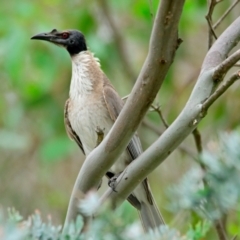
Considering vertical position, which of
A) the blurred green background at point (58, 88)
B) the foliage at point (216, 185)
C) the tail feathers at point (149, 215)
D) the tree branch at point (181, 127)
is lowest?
the blurred green background at point (58, 88)

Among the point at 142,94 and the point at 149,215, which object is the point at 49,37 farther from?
the point at 142,94

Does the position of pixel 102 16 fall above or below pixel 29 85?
above

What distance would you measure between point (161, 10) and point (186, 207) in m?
0.95

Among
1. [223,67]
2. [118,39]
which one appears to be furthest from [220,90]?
[118,39]

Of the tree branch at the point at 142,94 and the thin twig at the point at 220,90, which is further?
the thin twig at the point at 220,90

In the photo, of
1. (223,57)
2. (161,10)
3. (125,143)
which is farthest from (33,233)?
(223,57)

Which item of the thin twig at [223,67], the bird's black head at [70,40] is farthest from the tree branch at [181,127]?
the bird's black head at [70,40]

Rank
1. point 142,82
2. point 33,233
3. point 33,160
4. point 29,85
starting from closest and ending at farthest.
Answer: point 33,233
point 142,82
point 29,85
point 33,160

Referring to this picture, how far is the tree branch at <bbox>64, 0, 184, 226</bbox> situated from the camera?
1.78 metres

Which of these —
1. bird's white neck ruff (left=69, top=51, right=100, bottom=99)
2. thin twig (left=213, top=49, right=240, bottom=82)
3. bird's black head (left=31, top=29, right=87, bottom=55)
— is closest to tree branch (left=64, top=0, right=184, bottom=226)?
thin twig (left=213, top=49, right=240, bottom=82)

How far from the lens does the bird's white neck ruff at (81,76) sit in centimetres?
387

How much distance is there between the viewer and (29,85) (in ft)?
19.0

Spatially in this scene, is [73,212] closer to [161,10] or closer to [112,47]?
[161,10]

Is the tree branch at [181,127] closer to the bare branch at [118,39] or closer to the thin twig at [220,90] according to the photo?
the thin twig at [220,90]
